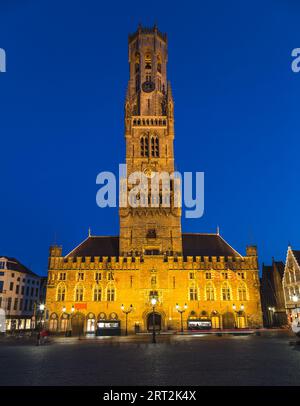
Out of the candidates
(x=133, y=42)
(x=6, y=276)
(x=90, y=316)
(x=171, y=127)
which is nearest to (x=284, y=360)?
(x=90, y=316)

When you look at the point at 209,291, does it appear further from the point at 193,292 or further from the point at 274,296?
the point at 274,296

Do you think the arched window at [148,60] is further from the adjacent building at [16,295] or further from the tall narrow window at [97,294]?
the adjacent building at [16,295]

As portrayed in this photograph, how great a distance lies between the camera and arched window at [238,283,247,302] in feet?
182

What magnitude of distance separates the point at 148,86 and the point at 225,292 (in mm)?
43234

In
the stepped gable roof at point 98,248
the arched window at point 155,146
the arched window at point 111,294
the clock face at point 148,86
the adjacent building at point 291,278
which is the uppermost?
the clock face at point 148,86

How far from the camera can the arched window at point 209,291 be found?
180 ft

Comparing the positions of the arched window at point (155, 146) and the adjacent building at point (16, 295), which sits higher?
the arched window at point (155, 146)

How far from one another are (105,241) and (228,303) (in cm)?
2427

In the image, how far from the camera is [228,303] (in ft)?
180

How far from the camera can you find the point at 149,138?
212 feet

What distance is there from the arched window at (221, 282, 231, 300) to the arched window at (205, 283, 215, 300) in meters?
1.65

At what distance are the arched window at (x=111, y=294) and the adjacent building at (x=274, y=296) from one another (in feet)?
98.8

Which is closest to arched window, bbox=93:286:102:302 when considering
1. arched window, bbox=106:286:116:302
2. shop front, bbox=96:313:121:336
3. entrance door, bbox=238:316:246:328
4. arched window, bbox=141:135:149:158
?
arched window, bbox=106:286:116:302

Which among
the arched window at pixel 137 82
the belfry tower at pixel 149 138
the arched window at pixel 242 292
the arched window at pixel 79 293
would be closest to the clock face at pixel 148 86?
the belfry tower at pixel 149 138
